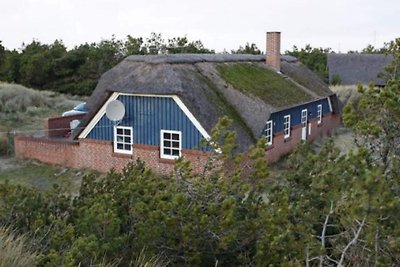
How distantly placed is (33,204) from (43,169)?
41.2 ft

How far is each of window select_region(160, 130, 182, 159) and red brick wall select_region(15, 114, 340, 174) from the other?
0.18 metres

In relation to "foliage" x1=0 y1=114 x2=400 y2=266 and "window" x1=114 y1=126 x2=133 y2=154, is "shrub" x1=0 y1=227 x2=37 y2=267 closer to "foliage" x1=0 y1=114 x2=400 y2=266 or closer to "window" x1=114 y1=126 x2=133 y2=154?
"foliage" x1=0 y1=114 x2=400 y2=266

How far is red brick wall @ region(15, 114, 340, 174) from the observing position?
17203 millimetres

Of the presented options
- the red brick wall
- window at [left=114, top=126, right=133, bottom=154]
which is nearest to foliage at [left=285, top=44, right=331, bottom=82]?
the red brick wall

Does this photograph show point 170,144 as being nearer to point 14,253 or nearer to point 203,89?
point 203,89

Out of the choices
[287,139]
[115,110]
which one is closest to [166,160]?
[115,110]

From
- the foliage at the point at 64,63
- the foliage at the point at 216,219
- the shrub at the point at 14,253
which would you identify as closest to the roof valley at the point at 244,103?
the foliage at the point at 216,219

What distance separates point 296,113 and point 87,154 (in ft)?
29.2

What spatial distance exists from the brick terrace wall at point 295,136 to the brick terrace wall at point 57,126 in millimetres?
9338

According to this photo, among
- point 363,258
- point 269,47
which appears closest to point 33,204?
point 363,258

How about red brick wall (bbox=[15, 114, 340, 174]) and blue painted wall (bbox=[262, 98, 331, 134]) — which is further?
blue painted wall (bbox=[262, 98, 331, 134])

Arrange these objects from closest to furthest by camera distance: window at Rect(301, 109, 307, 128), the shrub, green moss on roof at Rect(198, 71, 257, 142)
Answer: the shrub → green moss on roof at Rect(198, 71, 257, 142) → window at Rect(301, 109, 307, 128)

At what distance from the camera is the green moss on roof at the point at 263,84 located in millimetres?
19688

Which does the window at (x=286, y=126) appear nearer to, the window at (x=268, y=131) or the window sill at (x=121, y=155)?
the window at (x=268, y=131)
